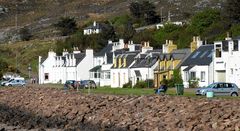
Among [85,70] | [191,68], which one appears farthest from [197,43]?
[85,70]

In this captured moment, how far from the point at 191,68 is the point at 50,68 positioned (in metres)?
42.9

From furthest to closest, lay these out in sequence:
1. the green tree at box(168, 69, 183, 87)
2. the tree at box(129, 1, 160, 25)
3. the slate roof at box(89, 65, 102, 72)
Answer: the tree at box(129, 1, 160, 25) → the slate roof at box(89, 65, 102, 72) → the green tree at box(168, 69, 183, 87)

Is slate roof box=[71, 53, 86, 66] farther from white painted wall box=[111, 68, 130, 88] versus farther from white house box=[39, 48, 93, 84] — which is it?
white painted wall box=[111, 68, 130, 88]

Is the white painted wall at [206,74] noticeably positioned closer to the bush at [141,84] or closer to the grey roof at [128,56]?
the bush at [141,84]

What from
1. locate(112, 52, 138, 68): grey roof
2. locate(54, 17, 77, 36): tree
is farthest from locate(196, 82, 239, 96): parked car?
locate(54, 17, 77, 36): tree

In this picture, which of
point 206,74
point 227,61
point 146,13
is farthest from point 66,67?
point 146,13

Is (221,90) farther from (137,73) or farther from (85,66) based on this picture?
(85,66)

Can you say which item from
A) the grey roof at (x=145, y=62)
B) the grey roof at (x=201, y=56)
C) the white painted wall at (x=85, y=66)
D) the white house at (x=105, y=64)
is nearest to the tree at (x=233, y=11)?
the white house at (x=105, y=64)

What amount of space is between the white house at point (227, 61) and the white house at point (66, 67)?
3247cm

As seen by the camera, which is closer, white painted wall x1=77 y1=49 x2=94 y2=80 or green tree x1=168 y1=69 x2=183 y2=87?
green tree x1=168 y1=69 x2=183 y2=87

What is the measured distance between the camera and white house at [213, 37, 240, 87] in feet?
223

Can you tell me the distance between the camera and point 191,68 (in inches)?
2933

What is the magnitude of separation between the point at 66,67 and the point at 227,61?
40.8m

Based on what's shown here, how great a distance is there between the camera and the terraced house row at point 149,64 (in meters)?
71.3
